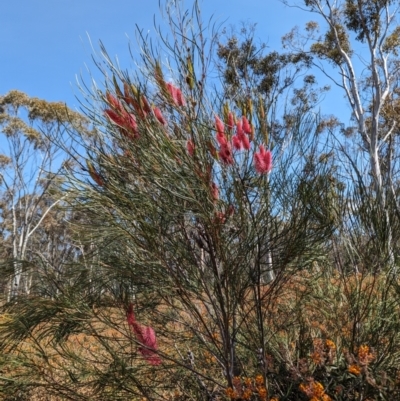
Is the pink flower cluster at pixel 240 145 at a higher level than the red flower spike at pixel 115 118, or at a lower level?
lower

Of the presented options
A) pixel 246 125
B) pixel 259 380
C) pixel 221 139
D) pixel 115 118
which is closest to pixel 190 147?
pixel 221 139

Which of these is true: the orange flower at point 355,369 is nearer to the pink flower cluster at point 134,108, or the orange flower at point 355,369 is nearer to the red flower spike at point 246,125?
the red flower spike at point 246,125

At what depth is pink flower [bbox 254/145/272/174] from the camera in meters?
2.06

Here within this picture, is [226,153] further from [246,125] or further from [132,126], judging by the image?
[132,126]

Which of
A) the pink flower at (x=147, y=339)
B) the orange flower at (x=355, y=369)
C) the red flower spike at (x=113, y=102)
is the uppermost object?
the red flower spike at (x=113, y=102)

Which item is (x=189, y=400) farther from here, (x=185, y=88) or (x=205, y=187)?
(x=185, y=88)

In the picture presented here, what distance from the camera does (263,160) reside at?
6.79 feet

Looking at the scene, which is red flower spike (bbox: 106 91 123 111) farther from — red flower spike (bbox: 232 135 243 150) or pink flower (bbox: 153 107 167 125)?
red flower spike (bbox: 232 135 243 150)

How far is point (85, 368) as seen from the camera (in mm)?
2576

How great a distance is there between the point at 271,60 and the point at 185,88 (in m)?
10.1

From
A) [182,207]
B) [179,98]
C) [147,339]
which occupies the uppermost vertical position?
[179,98]

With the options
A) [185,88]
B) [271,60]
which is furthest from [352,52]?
[185,88]

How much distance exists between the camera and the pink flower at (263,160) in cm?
206

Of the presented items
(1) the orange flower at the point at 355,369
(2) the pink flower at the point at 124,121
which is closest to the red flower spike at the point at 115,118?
(2) the pink flower at the point at 124,121
